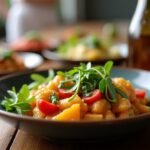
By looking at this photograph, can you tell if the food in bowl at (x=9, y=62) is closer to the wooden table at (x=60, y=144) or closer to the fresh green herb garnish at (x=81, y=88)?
the fresh green herb garnish at (x=81, y=88)

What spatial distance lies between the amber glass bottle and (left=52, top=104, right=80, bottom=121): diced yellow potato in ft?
2.27

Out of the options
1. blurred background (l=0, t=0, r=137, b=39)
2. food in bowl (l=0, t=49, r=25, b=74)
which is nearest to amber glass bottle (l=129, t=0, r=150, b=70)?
food in bowl (l=0, t=49, r=25, b=74)

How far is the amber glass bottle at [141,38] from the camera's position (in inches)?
61.3

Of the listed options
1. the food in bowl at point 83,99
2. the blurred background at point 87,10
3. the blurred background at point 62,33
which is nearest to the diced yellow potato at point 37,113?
the food in bowl at point 83,99

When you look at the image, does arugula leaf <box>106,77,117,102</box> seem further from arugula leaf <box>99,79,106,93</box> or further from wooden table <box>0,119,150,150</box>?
wooden table <box>0,119,150,150</box>

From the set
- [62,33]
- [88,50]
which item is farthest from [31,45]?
[62,33]

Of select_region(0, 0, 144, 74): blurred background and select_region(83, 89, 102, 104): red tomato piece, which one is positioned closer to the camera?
select_region(83, 89, 102, 104): red tomato piece

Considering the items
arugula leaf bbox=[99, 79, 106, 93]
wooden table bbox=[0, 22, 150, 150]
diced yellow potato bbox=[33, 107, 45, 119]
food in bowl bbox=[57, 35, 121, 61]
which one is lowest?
food in bowl bbox=[57, 35, 121, 61]

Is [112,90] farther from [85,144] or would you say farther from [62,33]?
[62,33]

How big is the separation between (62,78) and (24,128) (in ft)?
0.90

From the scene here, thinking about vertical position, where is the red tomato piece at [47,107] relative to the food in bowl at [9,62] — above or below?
above

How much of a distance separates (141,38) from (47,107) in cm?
71

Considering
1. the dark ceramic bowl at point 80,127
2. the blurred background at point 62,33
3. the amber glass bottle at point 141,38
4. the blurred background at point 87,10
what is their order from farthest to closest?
the blurred background at point 87,10
the blurred background at point 62,33
the amber glass bottle at point 141,38
the dark ceramic bowl at point 80,127

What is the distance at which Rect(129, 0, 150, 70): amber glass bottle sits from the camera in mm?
1557
